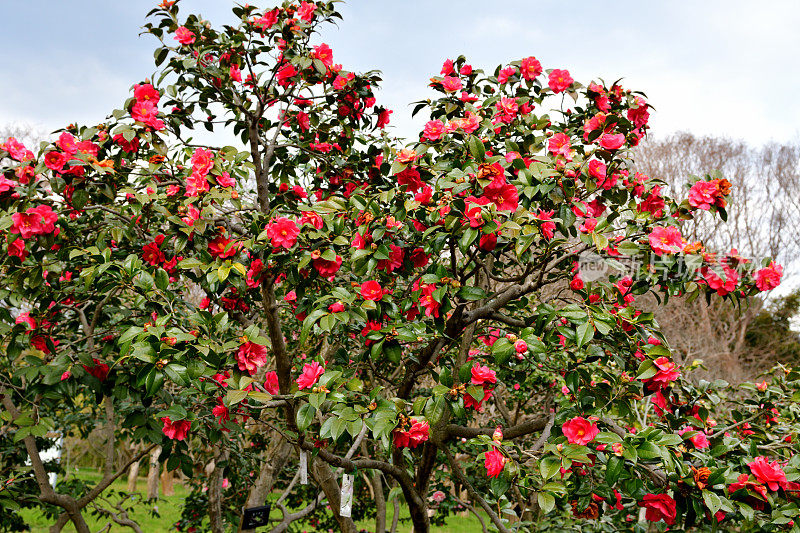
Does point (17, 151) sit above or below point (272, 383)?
above

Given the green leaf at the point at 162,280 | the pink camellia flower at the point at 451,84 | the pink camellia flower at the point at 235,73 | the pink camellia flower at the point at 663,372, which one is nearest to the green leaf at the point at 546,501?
the pink camellia flower at the point at 663,372

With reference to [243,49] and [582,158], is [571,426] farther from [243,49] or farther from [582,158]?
[243,49]

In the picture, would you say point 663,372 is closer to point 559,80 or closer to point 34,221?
point 559,80

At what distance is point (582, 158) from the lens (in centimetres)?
174

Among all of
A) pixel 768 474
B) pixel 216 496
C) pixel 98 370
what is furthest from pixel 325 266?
pixel 216 496

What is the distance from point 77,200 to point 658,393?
1918 mm

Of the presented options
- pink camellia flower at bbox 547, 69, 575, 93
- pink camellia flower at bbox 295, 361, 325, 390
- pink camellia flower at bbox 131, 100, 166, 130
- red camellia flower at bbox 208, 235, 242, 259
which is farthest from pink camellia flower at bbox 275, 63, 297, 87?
pink camellia flower at bbox 295, 361, 325, 390

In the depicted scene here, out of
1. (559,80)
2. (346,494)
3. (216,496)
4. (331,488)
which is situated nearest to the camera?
(346,494)

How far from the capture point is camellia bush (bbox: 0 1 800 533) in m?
1.49

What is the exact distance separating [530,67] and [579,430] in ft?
5.02

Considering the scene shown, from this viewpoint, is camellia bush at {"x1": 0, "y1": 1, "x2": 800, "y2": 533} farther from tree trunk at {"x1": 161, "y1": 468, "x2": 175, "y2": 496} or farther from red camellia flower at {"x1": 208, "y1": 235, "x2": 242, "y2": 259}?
tree trunk at {"x1": 161, "y1": 468, "x2": 175, "y2": 496}

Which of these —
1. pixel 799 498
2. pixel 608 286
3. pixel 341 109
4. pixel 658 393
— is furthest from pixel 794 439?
pixel 341 109

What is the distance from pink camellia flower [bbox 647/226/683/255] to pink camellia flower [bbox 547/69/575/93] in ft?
3.30

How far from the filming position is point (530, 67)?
228 centimetres
